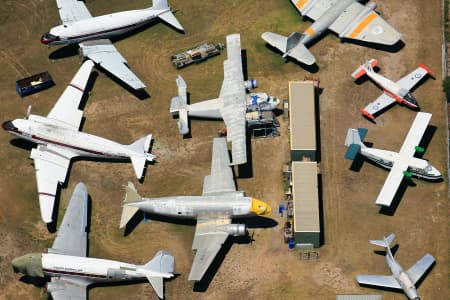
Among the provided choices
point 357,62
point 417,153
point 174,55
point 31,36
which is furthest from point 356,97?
point 31,36

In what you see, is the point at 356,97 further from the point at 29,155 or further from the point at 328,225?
the point at 29,155

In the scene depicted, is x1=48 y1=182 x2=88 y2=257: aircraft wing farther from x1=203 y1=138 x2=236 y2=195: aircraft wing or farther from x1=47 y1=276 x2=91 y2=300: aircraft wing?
x1=203 y1=138 x2=236 y2=195: aircraft wing

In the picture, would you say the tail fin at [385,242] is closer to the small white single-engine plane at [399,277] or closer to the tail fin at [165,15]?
the small white single-engine plane at [399,277]

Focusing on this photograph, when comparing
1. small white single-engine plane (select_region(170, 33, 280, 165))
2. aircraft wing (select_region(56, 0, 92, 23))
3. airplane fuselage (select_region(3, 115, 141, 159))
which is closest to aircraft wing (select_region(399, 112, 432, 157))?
small white single-engine plane (select_region(170, 33, 280, 165))

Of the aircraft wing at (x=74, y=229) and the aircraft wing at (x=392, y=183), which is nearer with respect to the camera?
the aircraft wing at (x=74, y=229)

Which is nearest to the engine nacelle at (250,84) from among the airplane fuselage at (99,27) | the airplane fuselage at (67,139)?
the airplane fuselage at (99,27)

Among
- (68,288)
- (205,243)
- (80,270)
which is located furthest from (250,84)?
(68,288)
